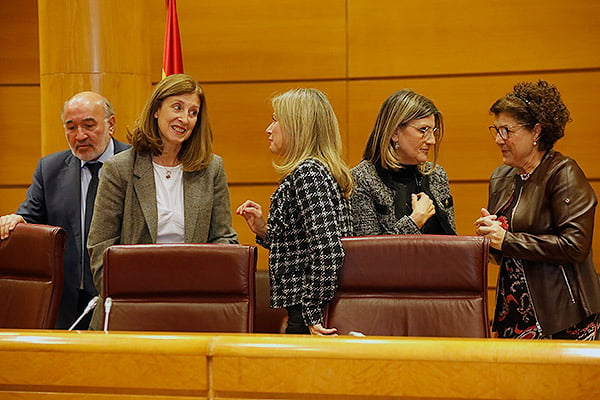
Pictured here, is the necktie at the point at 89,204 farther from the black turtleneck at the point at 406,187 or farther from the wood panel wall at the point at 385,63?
the wood panel wall at the point at 385,63

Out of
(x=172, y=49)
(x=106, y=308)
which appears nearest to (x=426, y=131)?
(x=106, y=308)

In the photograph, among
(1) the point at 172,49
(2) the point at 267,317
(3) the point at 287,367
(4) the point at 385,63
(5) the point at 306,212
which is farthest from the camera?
(4) the point at 385,63

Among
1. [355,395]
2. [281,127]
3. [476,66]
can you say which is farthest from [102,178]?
[476,66]

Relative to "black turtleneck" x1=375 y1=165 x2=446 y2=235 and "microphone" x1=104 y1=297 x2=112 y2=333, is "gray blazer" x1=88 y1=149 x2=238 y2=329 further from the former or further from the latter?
"black turtleneck" x1=375 y1=165 x2=446 y2=235

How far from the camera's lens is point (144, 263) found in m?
2.23

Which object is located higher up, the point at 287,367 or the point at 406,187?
Answer: the point at 406,187

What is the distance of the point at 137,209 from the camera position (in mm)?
2613

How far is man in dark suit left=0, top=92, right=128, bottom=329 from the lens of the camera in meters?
2.81

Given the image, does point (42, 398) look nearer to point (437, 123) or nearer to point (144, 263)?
point (144, 263)

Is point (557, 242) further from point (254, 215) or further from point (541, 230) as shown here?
point (254, 215)

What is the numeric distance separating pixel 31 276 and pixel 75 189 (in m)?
0.61

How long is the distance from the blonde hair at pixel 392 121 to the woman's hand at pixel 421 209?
135mm

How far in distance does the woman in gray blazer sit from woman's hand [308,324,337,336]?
60cm

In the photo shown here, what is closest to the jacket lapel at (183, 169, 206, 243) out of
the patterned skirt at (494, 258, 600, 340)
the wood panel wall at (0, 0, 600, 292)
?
the patterned skirt at (494, 258, 600, 340)
